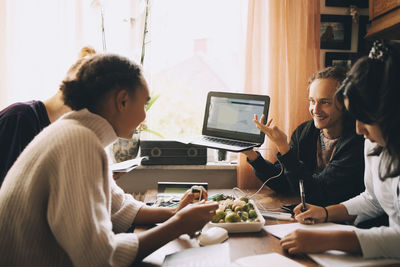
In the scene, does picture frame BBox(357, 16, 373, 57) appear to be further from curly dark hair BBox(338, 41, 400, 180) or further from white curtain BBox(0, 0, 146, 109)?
white curtain BBox(0, 0, 146, 109)

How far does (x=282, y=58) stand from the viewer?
7.09 ft

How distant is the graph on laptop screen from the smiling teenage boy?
0.21 m

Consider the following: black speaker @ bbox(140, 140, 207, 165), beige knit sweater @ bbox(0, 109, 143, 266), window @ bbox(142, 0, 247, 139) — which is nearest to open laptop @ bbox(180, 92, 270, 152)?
black speaker @ bbox(140, 140, 207, 165)

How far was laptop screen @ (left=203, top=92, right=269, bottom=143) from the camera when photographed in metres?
1.95

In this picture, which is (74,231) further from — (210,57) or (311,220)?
(210,57)

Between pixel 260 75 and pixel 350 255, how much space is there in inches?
54.0

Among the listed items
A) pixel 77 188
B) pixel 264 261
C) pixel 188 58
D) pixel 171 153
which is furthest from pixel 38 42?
pixel 264 261

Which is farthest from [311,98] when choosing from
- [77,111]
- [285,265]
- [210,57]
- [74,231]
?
[74,231]

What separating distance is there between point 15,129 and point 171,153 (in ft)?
3.11

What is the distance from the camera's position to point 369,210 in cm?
131

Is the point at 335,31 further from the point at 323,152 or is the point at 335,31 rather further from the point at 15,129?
the point at 15,129

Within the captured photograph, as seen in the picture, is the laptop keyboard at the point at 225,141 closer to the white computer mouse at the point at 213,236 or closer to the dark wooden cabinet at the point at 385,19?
the white computer mouse at the point at 213,236

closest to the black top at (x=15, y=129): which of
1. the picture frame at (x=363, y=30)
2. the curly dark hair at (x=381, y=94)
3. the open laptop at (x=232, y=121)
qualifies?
the open laptop at (x=232, y=121)

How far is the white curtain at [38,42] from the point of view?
2059 mm
